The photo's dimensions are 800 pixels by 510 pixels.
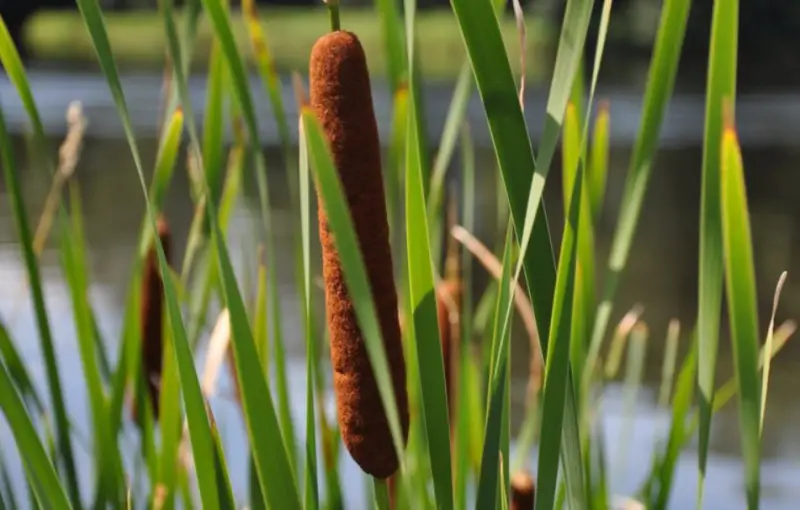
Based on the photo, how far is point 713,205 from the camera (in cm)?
32

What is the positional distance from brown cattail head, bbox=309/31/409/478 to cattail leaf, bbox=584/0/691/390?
0.27ft

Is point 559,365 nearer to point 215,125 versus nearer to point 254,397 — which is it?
point 254,397

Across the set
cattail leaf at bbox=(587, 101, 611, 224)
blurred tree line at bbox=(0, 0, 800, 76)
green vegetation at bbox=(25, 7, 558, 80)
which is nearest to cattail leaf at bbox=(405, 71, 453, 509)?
cattail leaf at bbox=(587, 101, 611, 224)

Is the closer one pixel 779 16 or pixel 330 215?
pixel 330 215

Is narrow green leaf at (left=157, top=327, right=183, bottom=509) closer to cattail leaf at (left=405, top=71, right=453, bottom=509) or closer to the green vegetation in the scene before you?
cattail leaf at (left=405, top=71, right=453, bottom=509)

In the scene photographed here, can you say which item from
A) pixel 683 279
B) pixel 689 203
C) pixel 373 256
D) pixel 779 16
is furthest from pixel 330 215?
pixel 779 16

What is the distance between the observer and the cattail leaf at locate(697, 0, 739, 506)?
284mm

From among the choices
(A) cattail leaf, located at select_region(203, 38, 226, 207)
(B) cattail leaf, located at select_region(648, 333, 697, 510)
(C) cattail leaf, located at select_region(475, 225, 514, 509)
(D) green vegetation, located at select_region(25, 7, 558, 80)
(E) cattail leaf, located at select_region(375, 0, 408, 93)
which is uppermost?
(E) cattail leaf, located at select_region(375, 0, 408, 93)

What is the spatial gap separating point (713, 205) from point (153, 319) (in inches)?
12.1

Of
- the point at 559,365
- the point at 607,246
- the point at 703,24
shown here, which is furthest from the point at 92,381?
the point at 703,24

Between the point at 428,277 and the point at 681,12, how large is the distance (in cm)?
10

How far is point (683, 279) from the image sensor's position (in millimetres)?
2914

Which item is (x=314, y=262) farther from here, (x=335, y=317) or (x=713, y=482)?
(x=335, y=317)

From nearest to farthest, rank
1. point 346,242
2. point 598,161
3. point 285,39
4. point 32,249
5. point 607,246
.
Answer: point 346,242 → point 32,249 → point 598,161 → point 607,246 → point 285,39
